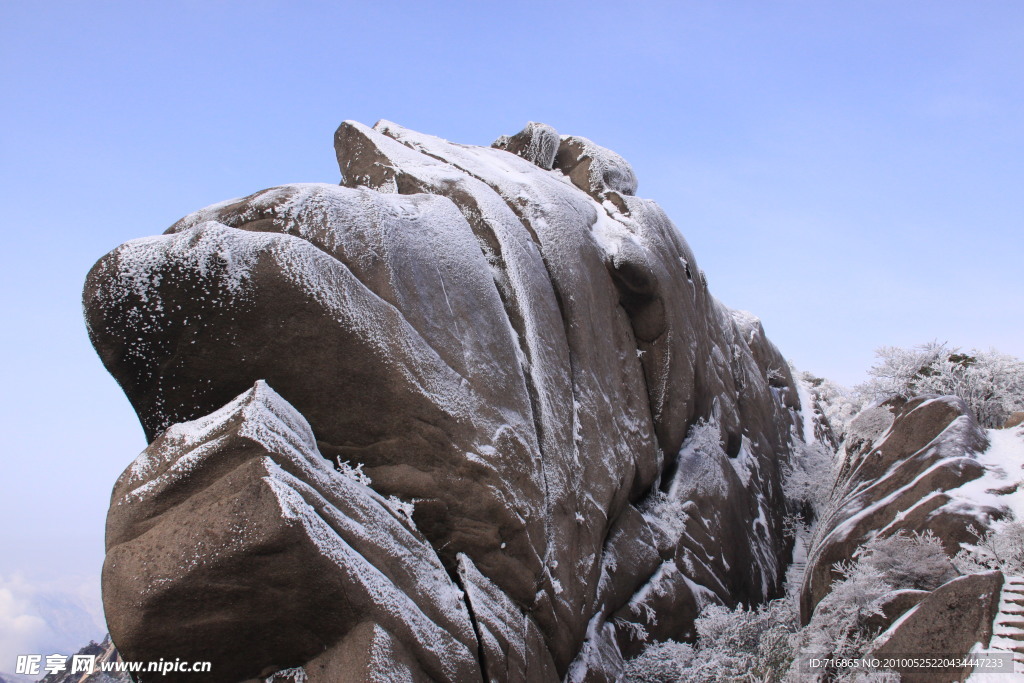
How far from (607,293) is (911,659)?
831cm

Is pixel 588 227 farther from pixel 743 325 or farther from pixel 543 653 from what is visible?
pixel 743 325

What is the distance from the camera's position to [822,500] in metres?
20.8

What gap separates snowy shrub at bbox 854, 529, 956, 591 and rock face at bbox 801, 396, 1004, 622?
441 millimetres

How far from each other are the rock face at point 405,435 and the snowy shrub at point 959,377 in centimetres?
809

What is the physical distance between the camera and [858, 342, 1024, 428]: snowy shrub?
20.1 meters

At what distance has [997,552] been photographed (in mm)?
10828

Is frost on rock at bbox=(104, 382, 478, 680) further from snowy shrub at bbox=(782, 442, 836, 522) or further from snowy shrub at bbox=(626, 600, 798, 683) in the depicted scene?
snowy shrub at bbox=(782, 442, 836, 522)

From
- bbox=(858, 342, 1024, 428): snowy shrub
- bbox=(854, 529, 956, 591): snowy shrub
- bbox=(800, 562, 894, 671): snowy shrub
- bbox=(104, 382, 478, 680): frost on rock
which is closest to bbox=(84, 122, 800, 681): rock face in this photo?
bbox=(104, 382, 478, 680): frost on rock

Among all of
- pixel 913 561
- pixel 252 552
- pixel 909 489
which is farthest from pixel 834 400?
pixel 252 552

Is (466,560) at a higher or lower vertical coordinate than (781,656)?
higher

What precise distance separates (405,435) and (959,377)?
685 inches

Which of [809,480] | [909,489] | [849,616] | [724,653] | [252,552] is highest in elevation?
[252,552]

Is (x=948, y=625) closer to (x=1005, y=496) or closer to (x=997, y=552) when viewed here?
(x=997, y=552)

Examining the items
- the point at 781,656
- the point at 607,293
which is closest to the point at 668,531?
the point at 781,656
